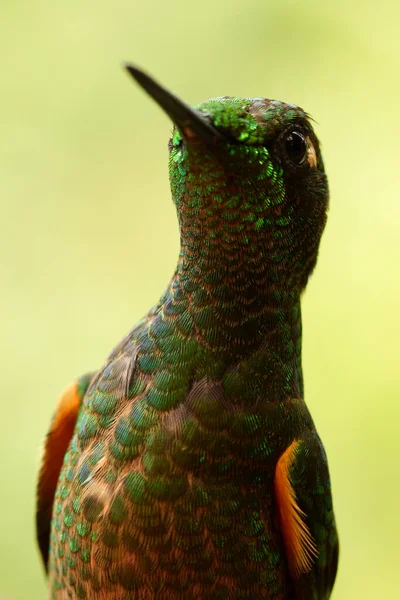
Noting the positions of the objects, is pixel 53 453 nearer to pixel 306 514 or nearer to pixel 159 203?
pixel 306 514

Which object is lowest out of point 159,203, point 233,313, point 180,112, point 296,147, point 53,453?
point 53,453

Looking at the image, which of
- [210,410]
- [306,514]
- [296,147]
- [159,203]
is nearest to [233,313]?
[210,410]

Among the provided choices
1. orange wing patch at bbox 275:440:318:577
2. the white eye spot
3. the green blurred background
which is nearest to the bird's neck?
orange wing patch at bbox 275:440:318:577

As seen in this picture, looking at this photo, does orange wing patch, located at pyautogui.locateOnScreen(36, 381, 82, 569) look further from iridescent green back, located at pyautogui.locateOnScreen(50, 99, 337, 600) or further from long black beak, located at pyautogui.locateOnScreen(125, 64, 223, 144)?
long black beak, located at pyautogui.locateOnScreen(125, 64, 223, 144)

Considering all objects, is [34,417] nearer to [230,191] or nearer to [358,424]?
[358,424]

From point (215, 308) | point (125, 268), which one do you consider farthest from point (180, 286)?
point (125, 268)

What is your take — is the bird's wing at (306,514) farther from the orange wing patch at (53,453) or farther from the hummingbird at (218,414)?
the orange wing patch at (53,453)
